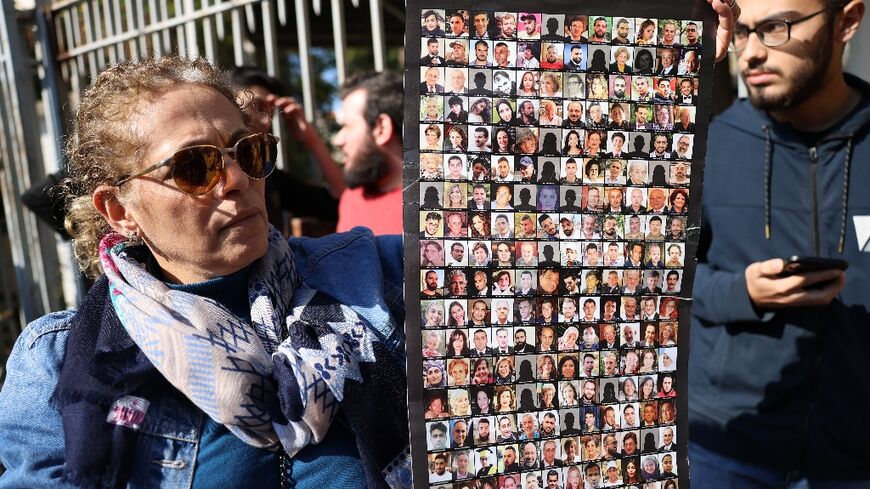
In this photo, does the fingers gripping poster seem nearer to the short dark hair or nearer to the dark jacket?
the dark jacket

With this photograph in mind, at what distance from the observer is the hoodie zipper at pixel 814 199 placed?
6.98 ft

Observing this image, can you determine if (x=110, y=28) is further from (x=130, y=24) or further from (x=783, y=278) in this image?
(x=783, y=278)

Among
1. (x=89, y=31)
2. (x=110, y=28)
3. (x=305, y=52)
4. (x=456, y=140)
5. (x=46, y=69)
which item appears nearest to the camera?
(x=456, y=140)

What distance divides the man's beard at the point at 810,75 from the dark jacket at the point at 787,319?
0.10 m

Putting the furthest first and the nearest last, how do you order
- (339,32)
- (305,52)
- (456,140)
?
(305,52)
(339,32)
(456,140)

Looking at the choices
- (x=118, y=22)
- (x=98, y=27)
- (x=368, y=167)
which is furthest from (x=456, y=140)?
(x=98, y=27)

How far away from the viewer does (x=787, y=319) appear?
2.13m

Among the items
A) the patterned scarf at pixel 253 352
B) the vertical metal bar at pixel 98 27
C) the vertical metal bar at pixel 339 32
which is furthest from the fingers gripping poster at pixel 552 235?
the vertical metal bar at pixel 98 27

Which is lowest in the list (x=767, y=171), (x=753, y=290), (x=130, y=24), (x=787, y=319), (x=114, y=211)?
(x=787, y=319)

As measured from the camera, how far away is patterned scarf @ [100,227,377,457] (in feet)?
4.73

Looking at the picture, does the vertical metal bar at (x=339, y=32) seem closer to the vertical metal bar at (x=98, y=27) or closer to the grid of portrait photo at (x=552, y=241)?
the vertical metal bar at (x=98, y=27)

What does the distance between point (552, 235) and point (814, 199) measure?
1208mm

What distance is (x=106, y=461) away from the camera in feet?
4.66

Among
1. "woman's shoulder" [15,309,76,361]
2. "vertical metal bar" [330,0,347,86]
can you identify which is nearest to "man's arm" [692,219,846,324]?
"woman's shoulder" [15,309,76,361]
